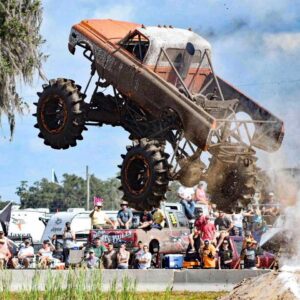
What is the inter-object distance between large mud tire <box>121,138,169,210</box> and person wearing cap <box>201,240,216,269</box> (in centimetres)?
191

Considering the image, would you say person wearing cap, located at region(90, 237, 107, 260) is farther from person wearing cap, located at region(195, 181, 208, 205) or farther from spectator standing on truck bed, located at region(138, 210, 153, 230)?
person wearing cap, located at region(195, 181, 208, 205)

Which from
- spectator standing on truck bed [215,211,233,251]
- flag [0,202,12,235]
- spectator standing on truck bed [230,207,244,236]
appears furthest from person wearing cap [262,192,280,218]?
flag [0,202,12,235]

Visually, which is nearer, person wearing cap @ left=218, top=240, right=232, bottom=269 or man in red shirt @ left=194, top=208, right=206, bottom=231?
person wearing cap @ left=218, top=240, right=232, bottom=269

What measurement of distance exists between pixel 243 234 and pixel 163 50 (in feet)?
20.2

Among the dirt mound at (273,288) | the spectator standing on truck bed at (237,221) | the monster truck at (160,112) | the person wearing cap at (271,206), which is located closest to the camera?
the dirt mound at (273,288)

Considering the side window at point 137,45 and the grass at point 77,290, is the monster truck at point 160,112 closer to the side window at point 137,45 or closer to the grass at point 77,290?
the side window at point 137,45

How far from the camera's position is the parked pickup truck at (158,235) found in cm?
2898

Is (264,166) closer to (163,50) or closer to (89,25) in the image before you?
(163,50)

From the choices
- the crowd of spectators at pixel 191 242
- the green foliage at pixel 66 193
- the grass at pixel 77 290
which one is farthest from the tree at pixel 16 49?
the green foliage at pixel 66 193

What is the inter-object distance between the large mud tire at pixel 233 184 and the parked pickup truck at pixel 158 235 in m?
2.56

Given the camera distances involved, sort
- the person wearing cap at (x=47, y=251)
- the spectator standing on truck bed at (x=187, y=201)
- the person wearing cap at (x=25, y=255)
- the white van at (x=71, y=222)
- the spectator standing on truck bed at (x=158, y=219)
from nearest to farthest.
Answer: the person wearing cap at (x=47, y=251) → the person wearing cap at (x=25, y=255) → the spectator standing on truck bed at (x=158, y=219) → the spectator standing on truck bed at (x=187, y=201) → the white van at (x=71, y=222)

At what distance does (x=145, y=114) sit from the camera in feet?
90.7

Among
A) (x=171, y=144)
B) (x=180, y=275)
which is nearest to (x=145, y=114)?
(x=171, y=144)

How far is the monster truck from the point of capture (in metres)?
26.0
